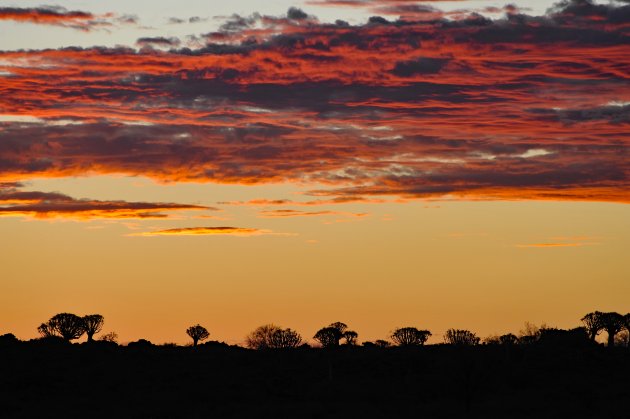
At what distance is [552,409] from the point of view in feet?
351

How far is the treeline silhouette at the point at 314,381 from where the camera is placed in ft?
357

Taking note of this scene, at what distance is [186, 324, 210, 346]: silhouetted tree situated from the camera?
19025cm

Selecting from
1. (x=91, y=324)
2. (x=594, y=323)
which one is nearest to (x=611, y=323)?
(x=594, y=323)

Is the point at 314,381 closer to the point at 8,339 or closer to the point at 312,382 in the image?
the point at 312,382

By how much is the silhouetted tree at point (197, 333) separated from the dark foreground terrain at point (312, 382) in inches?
1386

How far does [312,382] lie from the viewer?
12838 centimetres

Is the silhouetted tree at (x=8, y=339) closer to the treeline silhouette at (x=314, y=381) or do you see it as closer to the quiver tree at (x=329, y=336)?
the treeline silhouette at (x=314, y=381)

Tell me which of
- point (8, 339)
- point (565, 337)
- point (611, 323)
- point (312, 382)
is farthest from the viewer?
point (611, 323)

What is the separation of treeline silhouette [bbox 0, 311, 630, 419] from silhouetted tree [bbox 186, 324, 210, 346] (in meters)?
27.8

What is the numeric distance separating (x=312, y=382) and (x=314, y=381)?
0.80 metres

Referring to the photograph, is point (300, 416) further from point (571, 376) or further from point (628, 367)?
point (628, 367)

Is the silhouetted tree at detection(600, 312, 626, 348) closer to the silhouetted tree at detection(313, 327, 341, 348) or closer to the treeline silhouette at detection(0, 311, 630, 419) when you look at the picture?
the treeline silhouette at detection(0, 311, 630, 419)

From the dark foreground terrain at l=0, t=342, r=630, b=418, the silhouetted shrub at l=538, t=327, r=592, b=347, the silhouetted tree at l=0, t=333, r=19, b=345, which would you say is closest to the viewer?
the dark foreground terrain at l=0, t=342, r=630, b=418

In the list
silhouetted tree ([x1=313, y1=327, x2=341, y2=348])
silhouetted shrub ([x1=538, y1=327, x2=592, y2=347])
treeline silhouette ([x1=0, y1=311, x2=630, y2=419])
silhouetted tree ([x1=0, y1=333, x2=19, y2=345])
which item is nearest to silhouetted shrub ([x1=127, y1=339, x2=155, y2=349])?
treeline silhouette ([x1=0, y1=311, x2=630, y2=419])
